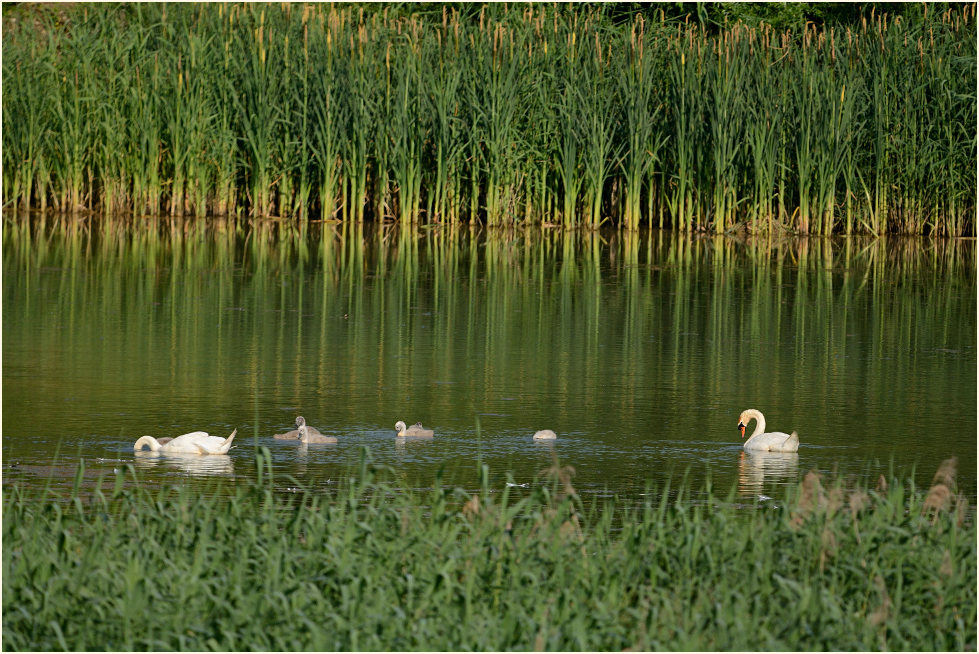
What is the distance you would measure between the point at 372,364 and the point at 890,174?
11.0 metres

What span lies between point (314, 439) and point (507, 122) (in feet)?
40.6

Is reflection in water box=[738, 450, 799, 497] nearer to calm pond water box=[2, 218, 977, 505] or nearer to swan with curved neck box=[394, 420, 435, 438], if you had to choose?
calm pond water box=[2, 218, 977, 505]

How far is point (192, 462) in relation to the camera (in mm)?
7895

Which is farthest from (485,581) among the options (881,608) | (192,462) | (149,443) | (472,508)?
(149,443)

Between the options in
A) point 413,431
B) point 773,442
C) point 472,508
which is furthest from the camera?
point 413,431

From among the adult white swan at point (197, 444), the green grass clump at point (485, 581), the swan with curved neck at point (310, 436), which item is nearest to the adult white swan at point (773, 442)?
the swan with curved neck at point (310, 436)

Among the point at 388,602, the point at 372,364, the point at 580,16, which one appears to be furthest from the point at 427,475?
the point at 580,16

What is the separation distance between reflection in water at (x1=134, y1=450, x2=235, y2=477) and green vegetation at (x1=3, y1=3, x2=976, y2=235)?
1234 cm

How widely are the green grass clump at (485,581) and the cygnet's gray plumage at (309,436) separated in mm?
2265

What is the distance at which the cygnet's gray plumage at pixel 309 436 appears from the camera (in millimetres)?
8320

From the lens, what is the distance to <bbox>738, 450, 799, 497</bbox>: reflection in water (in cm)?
767

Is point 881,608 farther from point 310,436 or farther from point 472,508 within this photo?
point 310,436

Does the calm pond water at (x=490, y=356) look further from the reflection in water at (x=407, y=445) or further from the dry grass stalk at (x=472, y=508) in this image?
the dry grass stalk at (x=472, y=508)

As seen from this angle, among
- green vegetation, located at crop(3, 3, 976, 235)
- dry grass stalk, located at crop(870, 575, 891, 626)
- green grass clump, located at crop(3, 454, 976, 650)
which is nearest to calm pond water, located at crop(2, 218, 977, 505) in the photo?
green grass clump, located at crop(3, 454, 976, 650)
